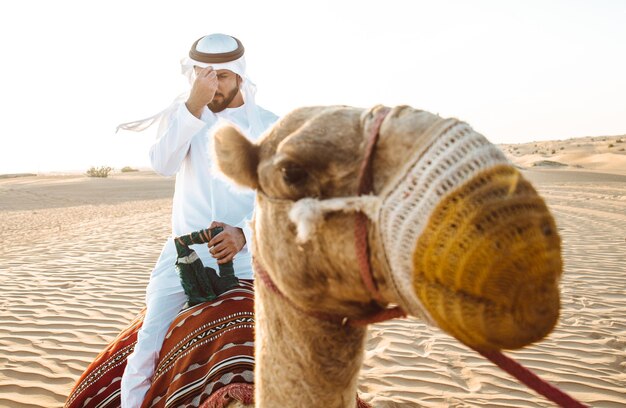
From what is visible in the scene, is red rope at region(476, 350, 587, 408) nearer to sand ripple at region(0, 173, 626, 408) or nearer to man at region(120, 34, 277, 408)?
man at region(120, 34, 277, 408)

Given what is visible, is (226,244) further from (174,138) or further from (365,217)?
(365,217)

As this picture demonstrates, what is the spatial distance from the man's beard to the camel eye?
6.99 ft

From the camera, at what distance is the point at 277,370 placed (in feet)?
4.88

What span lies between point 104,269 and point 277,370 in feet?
26.1

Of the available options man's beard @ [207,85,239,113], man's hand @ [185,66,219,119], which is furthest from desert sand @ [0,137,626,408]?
man's beard @ [207,85,239,113]

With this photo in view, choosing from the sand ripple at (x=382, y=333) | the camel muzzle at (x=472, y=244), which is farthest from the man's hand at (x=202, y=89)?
the sand ripple at (x=382, y=333)

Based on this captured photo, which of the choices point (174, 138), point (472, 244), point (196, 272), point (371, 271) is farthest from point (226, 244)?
point (472, 244)

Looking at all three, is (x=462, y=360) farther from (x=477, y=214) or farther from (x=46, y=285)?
(x=46, y=285)

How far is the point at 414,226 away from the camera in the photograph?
40.5 inches

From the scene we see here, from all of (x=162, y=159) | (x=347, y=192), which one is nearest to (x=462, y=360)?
(x=162, y=159)

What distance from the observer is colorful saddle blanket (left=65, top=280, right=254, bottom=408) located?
88.5 inches

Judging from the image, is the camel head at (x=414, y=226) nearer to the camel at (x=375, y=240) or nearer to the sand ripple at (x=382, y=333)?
the camel at (x=375, y=240)

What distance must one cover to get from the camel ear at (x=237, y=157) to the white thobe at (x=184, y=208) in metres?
1.20

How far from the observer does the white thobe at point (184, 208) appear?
2686 mm
